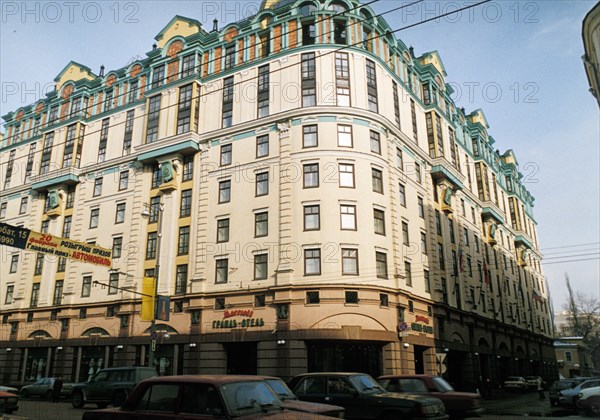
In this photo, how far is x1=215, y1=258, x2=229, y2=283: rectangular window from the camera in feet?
113

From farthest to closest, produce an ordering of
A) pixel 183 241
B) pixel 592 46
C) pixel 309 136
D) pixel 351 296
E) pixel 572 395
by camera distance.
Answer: pixel 183 241, pixel 309 136, pixel 351 296, pixel 572 395, pixel 592 46

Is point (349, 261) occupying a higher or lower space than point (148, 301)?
higher

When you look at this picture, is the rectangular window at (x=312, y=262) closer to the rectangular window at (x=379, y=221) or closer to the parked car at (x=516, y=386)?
the rectangular window at (x=379, y=221)

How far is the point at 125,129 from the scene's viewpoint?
4456 cm

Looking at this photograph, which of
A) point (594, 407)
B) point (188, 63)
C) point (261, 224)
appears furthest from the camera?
point (188, 63)

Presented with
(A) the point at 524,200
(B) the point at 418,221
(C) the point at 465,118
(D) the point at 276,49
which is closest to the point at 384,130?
(B) the point at 418,221

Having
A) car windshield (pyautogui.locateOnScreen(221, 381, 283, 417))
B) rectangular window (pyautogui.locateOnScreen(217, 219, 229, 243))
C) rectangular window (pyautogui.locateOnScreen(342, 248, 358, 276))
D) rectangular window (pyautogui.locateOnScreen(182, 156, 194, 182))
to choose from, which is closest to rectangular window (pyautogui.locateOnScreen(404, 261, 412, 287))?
rectangular window (pyautogui.locateOnScreen(342, 248, 358, 276))

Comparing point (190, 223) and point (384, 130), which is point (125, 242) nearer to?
point (190, 223)

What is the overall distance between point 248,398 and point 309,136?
27.7 metres

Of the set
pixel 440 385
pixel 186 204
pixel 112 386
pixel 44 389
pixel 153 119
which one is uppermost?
pixel 153 119

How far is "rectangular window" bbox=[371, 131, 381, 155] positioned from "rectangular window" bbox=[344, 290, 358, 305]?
10.7 meters

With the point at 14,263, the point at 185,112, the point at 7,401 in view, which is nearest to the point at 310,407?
the point at 7,401

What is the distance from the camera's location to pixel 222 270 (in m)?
34.7

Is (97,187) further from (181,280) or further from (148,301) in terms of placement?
(148,301)
